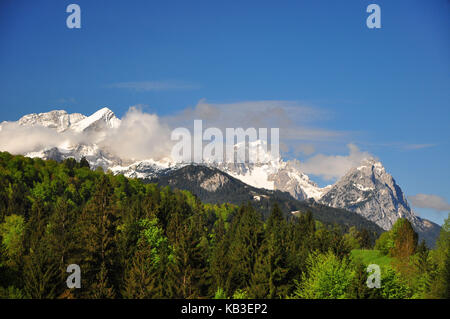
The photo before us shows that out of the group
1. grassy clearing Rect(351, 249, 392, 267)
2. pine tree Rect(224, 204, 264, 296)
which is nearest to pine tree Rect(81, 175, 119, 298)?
pine tree Rect(224, 204, 264, 296)

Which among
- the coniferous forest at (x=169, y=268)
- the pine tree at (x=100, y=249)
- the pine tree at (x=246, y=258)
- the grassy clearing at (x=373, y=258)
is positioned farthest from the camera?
the grassy clearing at (x=373, y=258)

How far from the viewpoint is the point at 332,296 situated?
246ft

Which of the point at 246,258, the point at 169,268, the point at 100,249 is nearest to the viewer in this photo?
the point at 169,268

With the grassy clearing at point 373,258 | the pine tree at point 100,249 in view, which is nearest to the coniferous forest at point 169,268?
the pine tree at point 100,249

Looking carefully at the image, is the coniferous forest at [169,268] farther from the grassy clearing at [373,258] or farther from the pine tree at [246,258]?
the grassy clearing at [373,258]


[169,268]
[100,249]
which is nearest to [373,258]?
[169,268]

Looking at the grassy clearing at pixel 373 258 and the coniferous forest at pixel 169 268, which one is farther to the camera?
the grassy clearing at pixel 373 258

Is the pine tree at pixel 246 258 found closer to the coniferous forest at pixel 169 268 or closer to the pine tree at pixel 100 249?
the coniferous forest at pixel 169 268

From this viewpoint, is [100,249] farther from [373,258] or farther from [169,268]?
[373,258]

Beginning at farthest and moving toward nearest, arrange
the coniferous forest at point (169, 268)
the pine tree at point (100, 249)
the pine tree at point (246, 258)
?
the pine tree at point (246, 258)
the pine tree at point (100, 249)
the coniferous forest at point (169, 268)

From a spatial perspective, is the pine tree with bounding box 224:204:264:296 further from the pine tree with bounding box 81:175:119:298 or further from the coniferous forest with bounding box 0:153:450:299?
the pine tree with bounding box 81:175:119:298

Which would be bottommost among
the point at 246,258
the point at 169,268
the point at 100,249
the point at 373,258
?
the point at 169,268

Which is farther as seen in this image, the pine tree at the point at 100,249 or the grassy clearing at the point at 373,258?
the grassy clearing at the point at 373,258

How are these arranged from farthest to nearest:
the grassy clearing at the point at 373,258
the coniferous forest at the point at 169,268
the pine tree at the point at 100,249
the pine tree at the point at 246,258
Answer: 1. the grassy clearing at the point at 373,258
2. the pine tree at the point at 246,258
3. the pine tree at the point at 100,249
4. the coniferous forest at the point at 169,268
